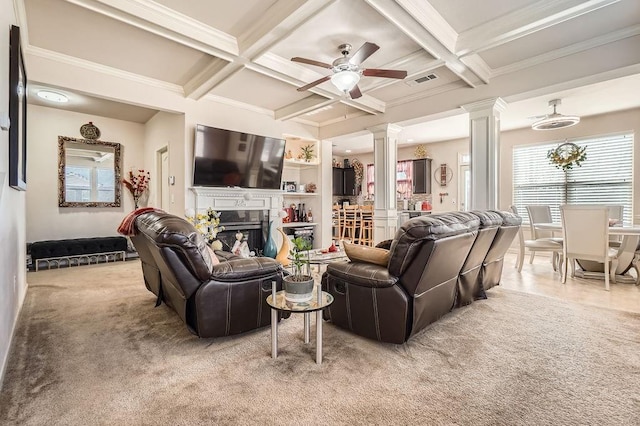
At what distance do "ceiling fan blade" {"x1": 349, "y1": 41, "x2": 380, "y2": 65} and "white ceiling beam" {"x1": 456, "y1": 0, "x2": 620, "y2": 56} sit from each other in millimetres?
1082

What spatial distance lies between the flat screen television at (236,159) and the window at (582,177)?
204 inches

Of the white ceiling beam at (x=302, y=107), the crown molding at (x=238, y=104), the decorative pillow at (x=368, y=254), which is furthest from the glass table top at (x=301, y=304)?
the crown molding at (x=238, y=104)

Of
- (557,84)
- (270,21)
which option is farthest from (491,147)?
(270,21)

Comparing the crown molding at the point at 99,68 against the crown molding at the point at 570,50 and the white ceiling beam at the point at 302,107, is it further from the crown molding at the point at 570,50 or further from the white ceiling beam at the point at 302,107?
the crown molding at the point at 570,50

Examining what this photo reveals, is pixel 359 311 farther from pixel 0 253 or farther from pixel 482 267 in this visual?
pixel 0 253

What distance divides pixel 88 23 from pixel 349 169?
284 inches

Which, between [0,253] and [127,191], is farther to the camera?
[127,191]

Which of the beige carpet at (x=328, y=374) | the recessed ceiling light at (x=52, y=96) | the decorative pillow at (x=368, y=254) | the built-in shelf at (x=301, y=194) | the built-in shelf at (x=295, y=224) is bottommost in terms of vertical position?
the beige carpet at (x=328, y=374)

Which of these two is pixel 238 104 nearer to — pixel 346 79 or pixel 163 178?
pixel 163 178

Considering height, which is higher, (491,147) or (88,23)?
(88,23)

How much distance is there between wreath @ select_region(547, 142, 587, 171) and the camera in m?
5.98

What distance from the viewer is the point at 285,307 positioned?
77.6 inches

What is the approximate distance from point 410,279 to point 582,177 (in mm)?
6145

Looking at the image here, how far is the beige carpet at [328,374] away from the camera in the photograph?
1523 mm
